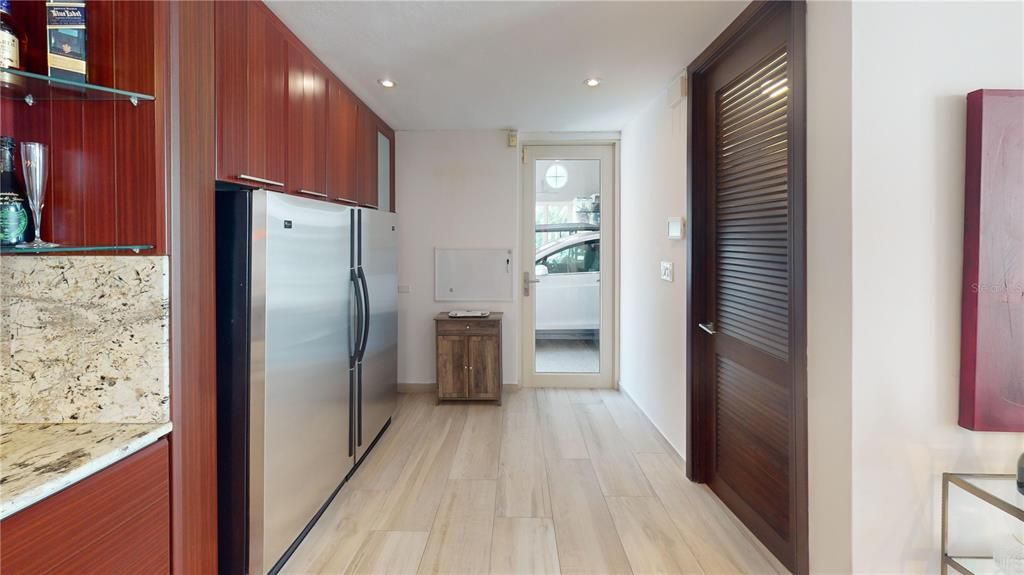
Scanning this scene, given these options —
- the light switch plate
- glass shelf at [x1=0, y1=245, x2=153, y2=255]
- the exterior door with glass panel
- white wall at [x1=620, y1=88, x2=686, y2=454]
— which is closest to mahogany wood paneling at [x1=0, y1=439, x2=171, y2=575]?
glass shelf at [x1=0, y1=245, x2=153, y2=255]

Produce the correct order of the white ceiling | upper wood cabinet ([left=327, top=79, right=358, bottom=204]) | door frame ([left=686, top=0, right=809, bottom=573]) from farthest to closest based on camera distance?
upper wood cabinet ([left=327, top=79, right=358, bottom=204]) < the white ceiling < door frame ([left=686, top=0, right=809, bottom=573])

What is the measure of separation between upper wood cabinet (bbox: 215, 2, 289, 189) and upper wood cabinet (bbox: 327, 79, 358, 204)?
54 centimetres

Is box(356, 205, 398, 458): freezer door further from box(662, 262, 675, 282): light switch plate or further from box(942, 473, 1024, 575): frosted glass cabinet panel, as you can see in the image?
box(942, 473, 1024, 575): frosted glass cabinet panel

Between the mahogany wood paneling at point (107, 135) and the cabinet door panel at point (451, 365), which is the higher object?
the mahogany wood paneling at point (107, 135)

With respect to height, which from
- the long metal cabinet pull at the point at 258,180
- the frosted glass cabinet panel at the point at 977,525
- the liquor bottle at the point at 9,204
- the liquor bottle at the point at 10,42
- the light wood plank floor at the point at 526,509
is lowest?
the light wood plank floor at the point at 526,509

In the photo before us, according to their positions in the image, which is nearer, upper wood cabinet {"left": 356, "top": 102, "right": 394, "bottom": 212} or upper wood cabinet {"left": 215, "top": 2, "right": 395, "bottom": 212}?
upper wood cabinet {"left": 215, "top": 2, "right": 395, "bottom": 212}

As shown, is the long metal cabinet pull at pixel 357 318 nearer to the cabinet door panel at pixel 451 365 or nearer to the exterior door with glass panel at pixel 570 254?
the cabinet door panel at pixel 451 365

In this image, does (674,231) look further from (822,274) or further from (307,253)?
(307,253)

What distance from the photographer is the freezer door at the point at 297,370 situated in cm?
178

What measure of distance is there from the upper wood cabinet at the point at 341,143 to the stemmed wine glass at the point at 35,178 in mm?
1531

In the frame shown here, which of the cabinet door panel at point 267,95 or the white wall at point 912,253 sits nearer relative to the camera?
the white wall at point 912,253

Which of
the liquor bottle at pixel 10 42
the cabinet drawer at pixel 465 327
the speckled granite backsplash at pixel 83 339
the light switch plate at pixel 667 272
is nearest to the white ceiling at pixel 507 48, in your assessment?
the liquor bottle at pixel 10 42

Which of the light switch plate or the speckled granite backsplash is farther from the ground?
the light switch plate

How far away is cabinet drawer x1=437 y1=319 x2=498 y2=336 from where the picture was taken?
13.3 feet
